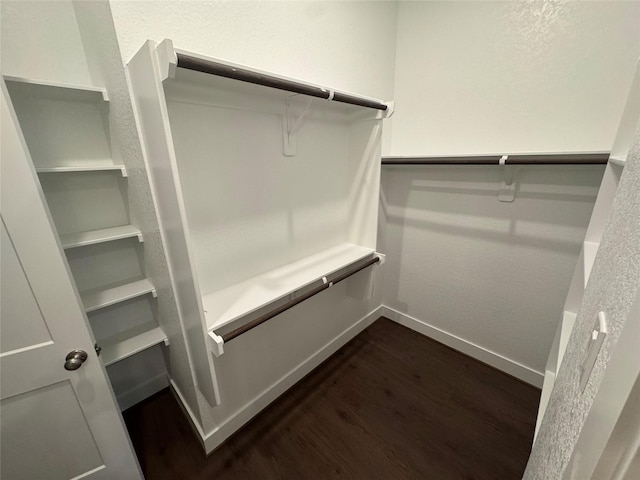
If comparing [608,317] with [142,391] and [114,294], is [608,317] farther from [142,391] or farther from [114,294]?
[142,391]

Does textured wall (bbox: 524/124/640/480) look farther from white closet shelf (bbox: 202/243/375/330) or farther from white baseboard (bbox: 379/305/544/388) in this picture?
white baseboard (bbox: 379/305/544/388)

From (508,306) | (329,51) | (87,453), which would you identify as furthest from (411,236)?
(87,453)

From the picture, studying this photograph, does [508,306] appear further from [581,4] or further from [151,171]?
[151,171]

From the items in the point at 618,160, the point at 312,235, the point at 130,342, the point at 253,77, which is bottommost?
the point at 130,342

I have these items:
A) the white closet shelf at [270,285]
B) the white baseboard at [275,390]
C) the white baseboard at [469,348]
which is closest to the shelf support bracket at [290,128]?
the white closet shelf at [270,285]

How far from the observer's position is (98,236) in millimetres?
1168

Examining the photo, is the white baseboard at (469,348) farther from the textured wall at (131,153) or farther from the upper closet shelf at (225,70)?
the upper closet shelf at (225,70)

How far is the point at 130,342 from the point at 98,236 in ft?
1.89

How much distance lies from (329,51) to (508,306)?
6.41 ft

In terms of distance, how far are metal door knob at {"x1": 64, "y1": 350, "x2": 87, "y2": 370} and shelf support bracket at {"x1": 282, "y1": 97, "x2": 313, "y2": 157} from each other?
1.17 m

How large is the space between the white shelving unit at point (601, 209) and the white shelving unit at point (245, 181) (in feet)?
3.14

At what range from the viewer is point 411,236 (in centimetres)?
211


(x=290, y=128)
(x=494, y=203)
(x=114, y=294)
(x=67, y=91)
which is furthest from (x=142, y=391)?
(x=494, y=203)

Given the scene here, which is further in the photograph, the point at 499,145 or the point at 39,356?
the point at 499,145
